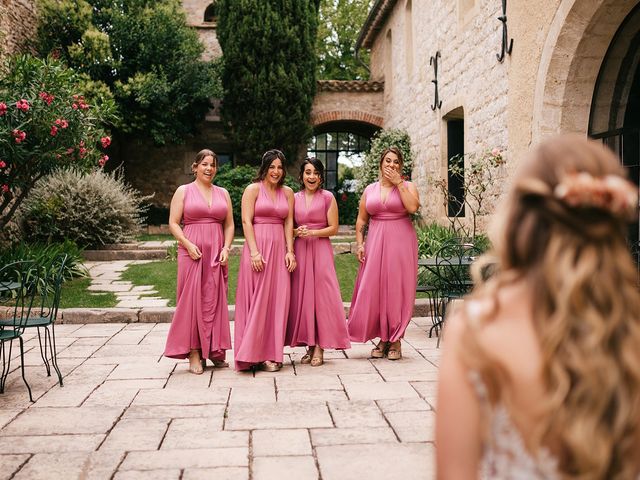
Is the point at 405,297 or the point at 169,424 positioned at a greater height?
the point at 405,297

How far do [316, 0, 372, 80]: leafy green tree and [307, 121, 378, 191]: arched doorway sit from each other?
23.1 ft

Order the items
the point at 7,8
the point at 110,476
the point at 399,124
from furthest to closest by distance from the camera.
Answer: the point at 399,124
the point at 7,8
the point at 110,476

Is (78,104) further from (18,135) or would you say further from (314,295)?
(314,295)

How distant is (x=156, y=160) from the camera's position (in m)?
20.1

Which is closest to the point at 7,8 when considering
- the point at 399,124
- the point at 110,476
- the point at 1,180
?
the point at 1,180

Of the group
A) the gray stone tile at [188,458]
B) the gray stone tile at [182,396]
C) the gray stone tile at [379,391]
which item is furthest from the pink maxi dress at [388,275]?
the gray stone tile at [188,458]

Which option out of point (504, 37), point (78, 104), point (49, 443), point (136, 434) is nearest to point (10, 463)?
point (49, 443)

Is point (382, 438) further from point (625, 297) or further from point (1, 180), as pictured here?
point (1, 180)

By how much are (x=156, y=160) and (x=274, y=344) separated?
15.6 metres

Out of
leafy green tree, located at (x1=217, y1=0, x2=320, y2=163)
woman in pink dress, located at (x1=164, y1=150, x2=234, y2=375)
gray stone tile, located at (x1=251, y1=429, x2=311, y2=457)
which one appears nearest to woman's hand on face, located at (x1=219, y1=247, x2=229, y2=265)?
woman in pink dress, located at (x1=164, y1=150, x2=234, y2=375)

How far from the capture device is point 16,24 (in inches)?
571

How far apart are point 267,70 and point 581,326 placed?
56.8 feet

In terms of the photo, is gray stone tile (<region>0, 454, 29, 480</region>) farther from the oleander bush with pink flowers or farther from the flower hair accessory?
the oleander bush with pink flowers

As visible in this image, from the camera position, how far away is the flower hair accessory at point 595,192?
3.63 feet
